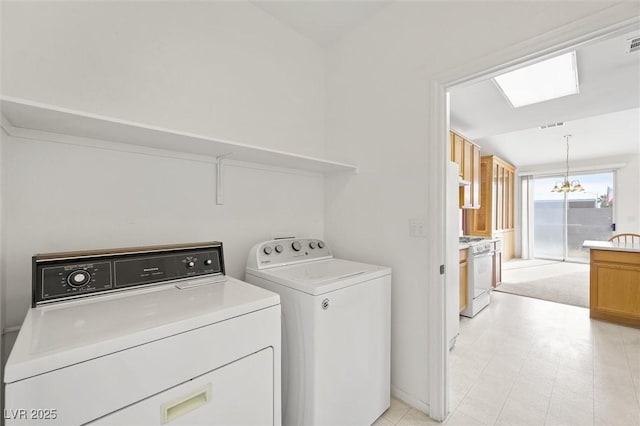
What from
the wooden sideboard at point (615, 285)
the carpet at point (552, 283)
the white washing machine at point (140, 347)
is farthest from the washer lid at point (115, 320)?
the carpet at point (552, 283)

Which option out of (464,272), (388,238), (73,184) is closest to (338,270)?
(388,238)

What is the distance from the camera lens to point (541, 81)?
2.50m

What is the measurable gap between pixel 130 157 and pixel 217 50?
874 mm

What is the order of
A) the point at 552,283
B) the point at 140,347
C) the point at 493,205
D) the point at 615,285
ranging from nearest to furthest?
the point at 140,347 → the point at 615,285 → the point at 552,283 → the point at 493,205

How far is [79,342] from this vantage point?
2.37 ft

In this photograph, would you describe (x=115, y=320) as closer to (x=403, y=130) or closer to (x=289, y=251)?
(x=289, y=251)

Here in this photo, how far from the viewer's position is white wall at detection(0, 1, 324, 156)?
1197mm

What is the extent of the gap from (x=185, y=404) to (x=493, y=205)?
6063 millimetres

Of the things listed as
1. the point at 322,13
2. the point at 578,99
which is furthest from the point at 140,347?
the point at 578,99

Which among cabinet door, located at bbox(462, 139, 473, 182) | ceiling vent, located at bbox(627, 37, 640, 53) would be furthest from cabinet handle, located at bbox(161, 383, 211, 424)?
cabinet door, located at bbox(462, 139, 473, 182)

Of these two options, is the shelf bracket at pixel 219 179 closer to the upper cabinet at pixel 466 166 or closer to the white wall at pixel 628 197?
the upper cabinet at pixel 466 166

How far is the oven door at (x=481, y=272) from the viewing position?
3.21m

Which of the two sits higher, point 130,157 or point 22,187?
point 130,157

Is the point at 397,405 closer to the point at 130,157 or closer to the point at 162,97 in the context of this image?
the point at 130,157
